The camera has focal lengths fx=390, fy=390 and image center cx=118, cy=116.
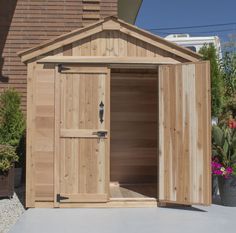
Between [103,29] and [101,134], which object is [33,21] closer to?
[103,29]

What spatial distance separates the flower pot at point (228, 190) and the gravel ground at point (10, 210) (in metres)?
2.92

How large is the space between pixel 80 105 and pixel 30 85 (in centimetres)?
76

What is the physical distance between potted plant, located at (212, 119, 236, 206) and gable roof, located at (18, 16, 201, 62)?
138 centimetres

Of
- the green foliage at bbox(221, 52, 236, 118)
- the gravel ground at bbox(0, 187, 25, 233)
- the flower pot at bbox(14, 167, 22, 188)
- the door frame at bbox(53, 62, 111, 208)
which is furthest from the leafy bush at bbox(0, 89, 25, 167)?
the green foliage at bbox(221, 52, 236, 118)

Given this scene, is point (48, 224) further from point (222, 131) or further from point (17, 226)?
point (222, 131)

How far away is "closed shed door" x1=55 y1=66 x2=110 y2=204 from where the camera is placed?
18.0ft

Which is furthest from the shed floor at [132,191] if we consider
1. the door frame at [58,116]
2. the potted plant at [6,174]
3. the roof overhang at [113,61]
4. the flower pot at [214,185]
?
the roof overhang at [113,61]

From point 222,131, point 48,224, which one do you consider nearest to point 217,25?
point 222,131

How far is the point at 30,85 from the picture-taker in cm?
551

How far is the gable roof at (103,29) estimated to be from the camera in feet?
18.0

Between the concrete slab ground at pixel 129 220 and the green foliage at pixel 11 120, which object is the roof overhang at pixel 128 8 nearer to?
the green foliage at pixel 11 120

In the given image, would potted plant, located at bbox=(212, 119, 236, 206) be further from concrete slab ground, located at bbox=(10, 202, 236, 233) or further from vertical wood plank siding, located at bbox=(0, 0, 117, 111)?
vertical wood plank siding, located at bbox=(0, 0, 117, 111)

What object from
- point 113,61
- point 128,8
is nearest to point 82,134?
point 113,61

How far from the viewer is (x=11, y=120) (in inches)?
282
